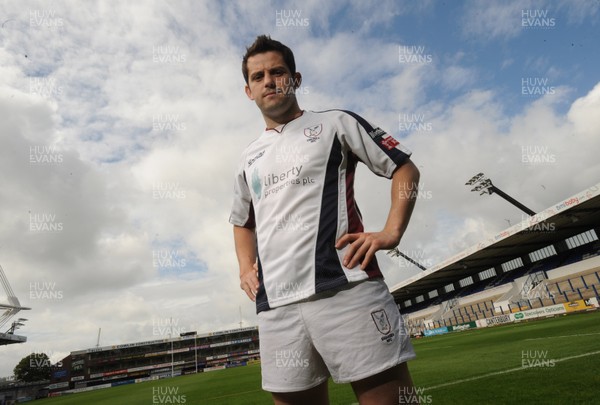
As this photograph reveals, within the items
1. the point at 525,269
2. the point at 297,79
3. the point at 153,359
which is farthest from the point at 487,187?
the point at 153,359

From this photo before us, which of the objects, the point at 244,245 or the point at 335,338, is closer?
the point at 335,338

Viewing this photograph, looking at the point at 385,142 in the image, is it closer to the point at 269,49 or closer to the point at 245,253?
the point at 269,49

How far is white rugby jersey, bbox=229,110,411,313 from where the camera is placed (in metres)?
1.54

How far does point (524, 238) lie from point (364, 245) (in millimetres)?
37025

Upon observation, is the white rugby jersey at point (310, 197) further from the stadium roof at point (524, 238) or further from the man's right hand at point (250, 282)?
the stadium roof at point (524, 238)

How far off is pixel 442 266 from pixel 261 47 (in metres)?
40.1

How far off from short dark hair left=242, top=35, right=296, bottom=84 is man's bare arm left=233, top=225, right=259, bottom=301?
99 centimetres

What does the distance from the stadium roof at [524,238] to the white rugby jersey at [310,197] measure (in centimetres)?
2804

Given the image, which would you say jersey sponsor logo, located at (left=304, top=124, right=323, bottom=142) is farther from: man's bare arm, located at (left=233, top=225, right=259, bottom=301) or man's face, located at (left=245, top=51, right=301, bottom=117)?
man's bare arm, located at (left=233, top=225, right=259, bottom=301)

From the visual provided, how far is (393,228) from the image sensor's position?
1564 mm

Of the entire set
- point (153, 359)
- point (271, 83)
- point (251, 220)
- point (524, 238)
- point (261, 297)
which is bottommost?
point (261, 297)

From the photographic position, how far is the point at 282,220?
1692 millimetres

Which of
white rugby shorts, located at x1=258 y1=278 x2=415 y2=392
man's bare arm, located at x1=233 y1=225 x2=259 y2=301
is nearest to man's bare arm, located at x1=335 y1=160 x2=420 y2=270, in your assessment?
white rugby shorts, located at x1=258 y1=278 x2=415 y2=392

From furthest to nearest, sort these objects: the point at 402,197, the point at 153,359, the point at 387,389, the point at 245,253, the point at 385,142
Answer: the point at 153,359, the point at 245,253, the point at 385,142, the point at 402,197, the point at 387,389
